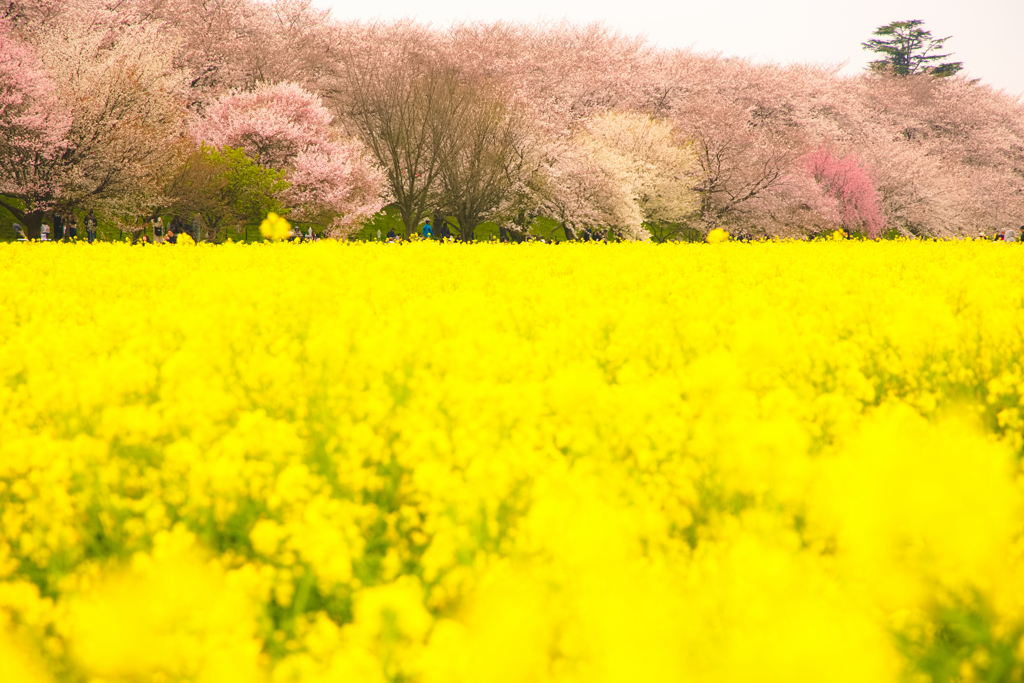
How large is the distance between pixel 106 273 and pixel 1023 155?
193 ft

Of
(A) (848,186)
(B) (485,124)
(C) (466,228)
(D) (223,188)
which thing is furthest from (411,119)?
(A) (848,186)

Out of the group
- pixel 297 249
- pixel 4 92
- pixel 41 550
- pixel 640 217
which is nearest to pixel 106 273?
pixel 297 249

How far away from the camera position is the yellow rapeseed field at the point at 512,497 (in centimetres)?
154

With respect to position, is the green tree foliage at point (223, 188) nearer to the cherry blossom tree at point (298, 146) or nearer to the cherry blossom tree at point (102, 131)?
the cherry blossom tree at point (102, 131)

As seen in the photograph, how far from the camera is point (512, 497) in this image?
2762 mm

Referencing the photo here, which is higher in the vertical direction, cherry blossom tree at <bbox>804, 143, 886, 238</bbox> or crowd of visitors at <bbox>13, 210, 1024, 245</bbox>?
cherry blossom tree at <bbox>804, 143, 886, 238</bbox>

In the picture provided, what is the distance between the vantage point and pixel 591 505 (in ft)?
6.74

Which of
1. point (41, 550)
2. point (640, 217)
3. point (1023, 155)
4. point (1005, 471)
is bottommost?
point (41, 550)

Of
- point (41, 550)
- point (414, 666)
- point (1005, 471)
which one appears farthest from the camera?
point (41, 550)

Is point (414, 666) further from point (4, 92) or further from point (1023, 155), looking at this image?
point (1023, 155)

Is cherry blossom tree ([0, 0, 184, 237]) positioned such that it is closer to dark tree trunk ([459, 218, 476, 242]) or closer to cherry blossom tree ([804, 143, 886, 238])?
dark tree trunk ([459, 218, 476, 242])

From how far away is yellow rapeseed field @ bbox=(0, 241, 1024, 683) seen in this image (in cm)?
154

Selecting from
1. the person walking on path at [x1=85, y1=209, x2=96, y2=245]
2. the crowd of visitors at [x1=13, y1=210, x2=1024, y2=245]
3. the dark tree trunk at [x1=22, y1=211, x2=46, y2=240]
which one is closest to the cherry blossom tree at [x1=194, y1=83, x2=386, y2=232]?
the crowd of visitors at [x1=13, y1=210, x2=1024, y2=245]

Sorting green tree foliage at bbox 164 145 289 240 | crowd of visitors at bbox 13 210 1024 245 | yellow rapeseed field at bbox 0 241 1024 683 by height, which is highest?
green tree foliage at bbox 164 145 289 240
